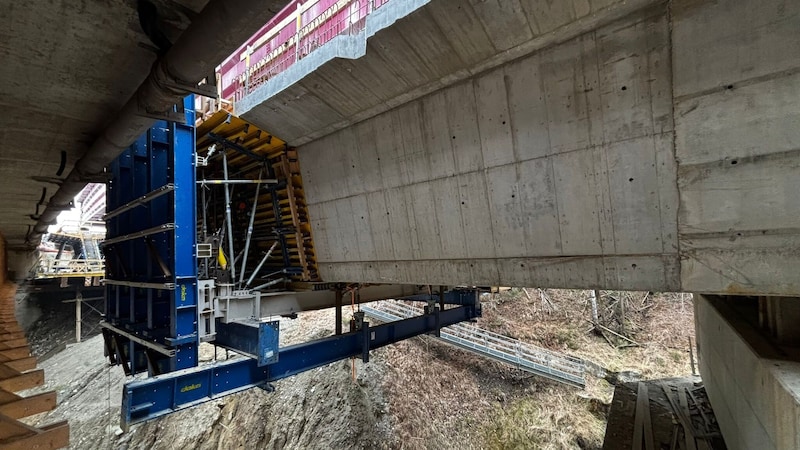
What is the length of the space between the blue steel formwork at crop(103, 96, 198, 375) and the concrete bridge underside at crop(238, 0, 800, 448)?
1.71m

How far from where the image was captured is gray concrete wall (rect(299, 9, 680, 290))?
304 cm

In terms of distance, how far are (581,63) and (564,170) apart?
0.98 metres

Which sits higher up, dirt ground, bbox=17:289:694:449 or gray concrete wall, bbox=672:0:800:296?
gray concrete wall, bbox=672:0:800:296

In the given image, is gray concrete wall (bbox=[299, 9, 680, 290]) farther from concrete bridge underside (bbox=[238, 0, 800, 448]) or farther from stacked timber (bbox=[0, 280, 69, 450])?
stacked timber (bbox=[0, 280, 69, 450])

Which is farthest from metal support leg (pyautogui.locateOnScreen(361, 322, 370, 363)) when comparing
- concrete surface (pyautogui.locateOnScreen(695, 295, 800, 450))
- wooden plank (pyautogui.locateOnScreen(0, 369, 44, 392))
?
concrete surface (pyautogui.locateOnScreen(695, 295, 800, 450))

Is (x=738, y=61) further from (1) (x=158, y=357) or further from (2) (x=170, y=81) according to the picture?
(1) (x=158, y=357)

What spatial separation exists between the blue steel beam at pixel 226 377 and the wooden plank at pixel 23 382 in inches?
36.5

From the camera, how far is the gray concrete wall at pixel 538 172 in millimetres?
3039

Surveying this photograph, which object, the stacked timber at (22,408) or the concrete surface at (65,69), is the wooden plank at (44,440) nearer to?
the stacked timber at (22,408)

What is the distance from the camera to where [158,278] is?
5.20 meters

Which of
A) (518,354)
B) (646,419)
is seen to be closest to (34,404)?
(646,419)

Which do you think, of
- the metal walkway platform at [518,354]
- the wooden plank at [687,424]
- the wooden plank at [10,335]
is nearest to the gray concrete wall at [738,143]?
the wooden plank at [687,424]

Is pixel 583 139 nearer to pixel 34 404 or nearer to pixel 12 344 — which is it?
pixel 34 404

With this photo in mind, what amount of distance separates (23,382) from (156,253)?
195 cm
